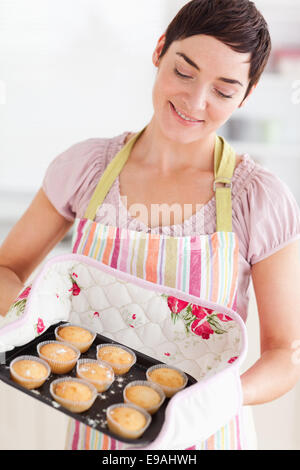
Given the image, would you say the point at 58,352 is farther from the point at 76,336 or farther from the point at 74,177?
the point at 74,177

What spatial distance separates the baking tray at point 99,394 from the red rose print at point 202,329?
3.3 inches

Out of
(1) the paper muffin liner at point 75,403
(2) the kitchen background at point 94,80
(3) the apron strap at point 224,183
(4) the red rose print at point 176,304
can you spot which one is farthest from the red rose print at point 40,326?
(2) the kitchen background at point 94,80

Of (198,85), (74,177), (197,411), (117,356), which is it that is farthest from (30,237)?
(197,411)

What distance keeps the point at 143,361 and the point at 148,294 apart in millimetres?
127

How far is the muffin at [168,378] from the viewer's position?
2.87ft

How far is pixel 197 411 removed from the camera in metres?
0.76

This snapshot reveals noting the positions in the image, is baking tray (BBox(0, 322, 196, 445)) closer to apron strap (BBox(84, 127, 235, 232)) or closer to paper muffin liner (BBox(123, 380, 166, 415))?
paper muffin liner (BBox(123, 380, 166, 415))

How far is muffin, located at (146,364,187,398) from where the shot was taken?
0.88m

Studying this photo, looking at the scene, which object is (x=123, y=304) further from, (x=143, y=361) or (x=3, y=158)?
(x=3, y=158)

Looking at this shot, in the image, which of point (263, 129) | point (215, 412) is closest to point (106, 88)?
point (263, 129)

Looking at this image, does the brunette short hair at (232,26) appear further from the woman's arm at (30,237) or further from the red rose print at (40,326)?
the red rose print at (40,326)

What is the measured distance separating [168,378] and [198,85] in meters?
0.55

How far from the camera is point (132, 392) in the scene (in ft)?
2.85

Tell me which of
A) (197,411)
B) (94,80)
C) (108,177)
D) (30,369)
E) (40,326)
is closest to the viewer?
(197,411)
